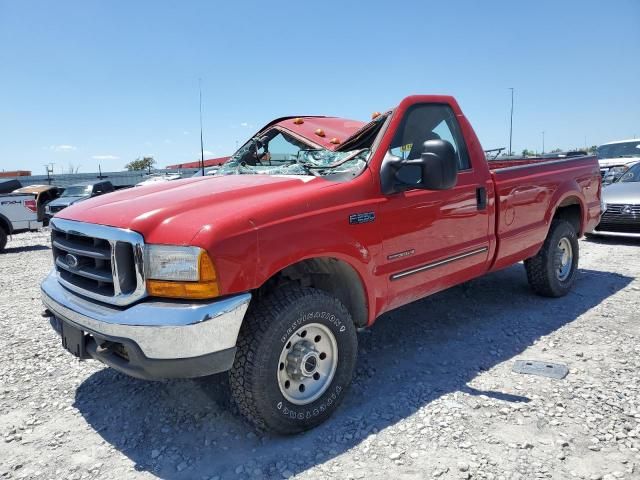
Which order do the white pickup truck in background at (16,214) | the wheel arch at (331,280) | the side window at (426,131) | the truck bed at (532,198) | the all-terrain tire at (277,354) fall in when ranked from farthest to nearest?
the white pickup truck in background at (16,214)
the truck bed at (532,198)
the side window at (426,131)
the wheel arch at (331,280)
the all-terrain tire at (277,354)

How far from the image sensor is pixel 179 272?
241 centimetres

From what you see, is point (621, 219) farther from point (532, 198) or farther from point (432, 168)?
point (432, 168)

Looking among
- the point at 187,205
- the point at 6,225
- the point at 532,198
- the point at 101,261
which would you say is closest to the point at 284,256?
the point at 187,205

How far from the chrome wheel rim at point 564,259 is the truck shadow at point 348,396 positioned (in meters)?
0.36

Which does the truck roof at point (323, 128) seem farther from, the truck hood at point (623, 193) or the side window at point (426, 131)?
the truck hood at point (623, 193)

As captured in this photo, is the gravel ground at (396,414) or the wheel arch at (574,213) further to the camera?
the wheel arch at (574,213)

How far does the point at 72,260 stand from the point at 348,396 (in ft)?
6.50

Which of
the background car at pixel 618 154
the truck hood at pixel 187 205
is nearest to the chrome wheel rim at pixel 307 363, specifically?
the truck hood at pixel 187 205

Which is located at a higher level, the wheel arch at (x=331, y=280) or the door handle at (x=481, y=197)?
the door handle at (x=481, y=197)

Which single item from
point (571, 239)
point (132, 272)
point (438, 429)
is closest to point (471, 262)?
point (438, 429)

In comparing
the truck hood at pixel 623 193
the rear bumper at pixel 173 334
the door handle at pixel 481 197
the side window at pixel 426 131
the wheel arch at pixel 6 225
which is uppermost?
the side window at pixel 426 131

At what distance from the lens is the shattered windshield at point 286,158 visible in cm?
333

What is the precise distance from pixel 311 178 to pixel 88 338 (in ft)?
5.39

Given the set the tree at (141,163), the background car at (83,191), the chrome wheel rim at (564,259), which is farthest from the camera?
the tree at (141,163)
